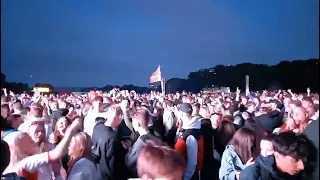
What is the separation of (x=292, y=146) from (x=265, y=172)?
0.73 ft

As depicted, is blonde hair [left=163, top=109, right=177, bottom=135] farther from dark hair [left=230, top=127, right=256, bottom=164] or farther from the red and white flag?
dark hair [left=230, top=127, right=256, bottom=164]

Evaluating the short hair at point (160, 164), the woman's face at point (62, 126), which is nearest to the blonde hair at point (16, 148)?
the short hair at point (160, 164)

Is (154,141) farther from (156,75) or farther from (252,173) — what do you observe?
(156,75)

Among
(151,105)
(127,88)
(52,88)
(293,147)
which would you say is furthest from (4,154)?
(151,105)

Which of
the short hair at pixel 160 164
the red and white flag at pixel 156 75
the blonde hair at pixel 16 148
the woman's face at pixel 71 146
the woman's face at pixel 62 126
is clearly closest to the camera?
the short hair at pixel 160 164

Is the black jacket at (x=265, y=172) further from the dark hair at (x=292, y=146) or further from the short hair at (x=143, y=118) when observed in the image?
the short hair at (x=143, y=118)

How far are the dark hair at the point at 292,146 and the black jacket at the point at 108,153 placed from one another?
1.89 metres

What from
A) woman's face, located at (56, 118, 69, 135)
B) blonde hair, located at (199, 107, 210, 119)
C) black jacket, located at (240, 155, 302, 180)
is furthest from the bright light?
black jacket, located at (240, 155, 302, 180)

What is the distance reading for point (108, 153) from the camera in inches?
155

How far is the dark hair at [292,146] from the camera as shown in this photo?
2338 millimetres

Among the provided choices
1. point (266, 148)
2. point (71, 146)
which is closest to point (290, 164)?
point (266, 148)

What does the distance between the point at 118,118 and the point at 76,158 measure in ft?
3.65

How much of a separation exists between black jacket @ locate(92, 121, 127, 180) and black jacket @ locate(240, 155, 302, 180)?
165 centimetres

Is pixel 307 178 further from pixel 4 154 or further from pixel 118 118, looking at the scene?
pixel 118 118
